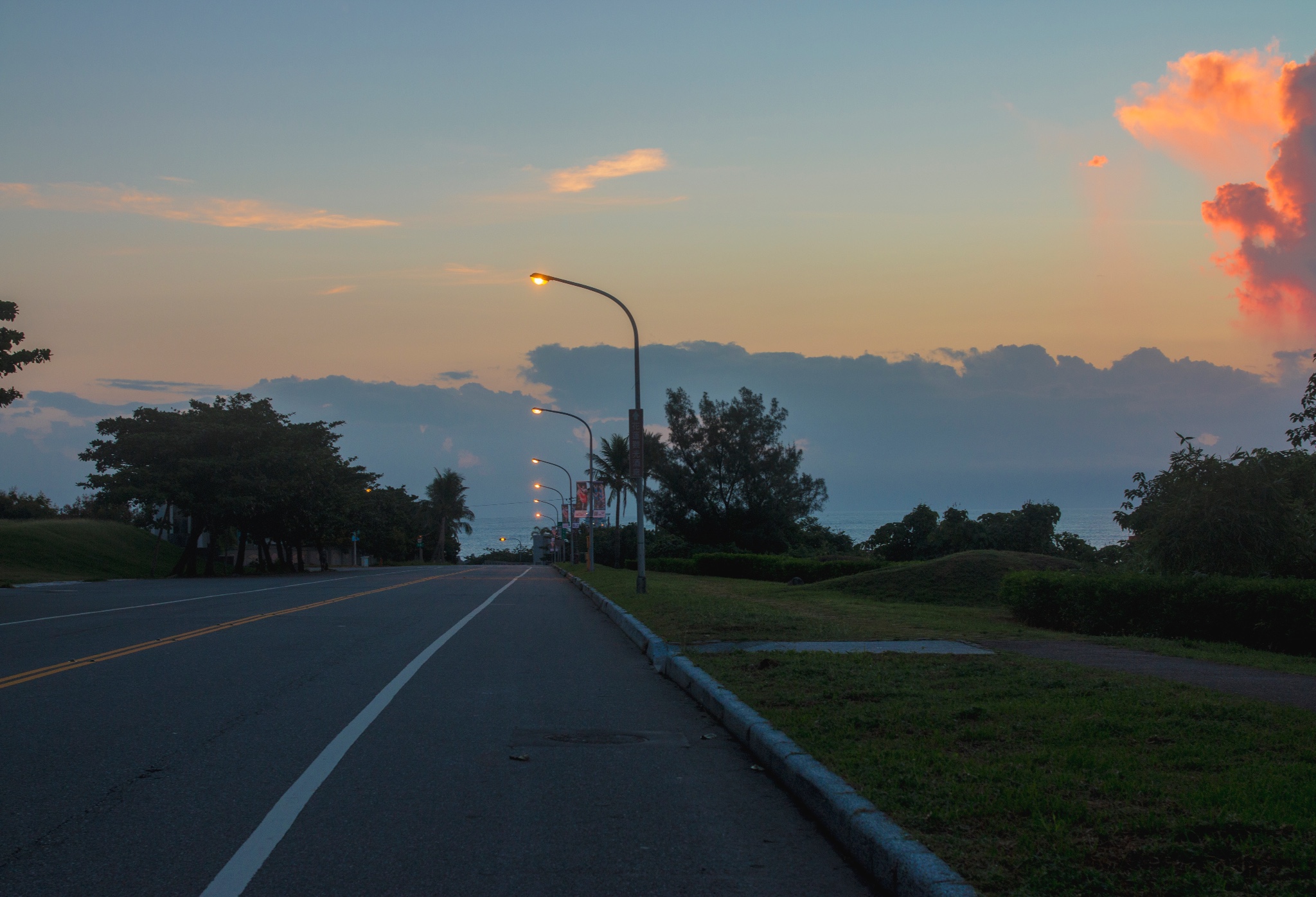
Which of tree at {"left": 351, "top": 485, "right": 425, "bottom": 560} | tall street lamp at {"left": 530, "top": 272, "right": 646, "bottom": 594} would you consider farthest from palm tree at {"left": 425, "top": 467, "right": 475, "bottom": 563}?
tall street lamp at {"left": 530, "top": 272, "right": 646, "bottom": 594}

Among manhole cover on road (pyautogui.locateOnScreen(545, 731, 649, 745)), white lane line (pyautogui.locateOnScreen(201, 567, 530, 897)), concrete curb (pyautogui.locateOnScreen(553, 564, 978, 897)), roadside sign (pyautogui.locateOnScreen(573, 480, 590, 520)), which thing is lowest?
white lane line (pyautogui.locateOnScreen(201, 567, 530, 897))

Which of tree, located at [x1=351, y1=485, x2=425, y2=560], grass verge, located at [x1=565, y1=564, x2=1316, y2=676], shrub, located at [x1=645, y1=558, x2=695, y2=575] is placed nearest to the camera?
grass verge, located at [x1=565, y1=564, x2=1316, y2=676]

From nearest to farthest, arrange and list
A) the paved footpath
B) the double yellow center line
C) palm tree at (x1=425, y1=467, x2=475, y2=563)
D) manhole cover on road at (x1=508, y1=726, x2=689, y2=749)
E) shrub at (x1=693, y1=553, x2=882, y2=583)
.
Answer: manhole cover on road at (x1=508, y1=726, x2=689, y2=749) → the paved footpath → the double yellow center line → shrub at (x1=693, y1=553, x2=882, y2=583) → palm tree at (x1=425, y1=467, x2=475, y2=563)

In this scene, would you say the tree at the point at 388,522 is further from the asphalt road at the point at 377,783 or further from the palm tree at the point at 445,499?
the asphalt road at the point at 377,783

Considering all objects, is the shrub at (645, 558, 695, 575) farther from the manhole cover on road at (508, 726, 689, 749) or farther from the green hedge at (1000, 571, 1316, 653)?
the manhole cover on road at (508, 726, 689, 749)

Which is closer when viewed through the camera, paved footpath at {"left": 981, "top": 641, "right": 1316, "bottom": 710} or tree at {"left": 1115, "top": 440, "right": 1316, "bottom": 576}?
paved footpath at {"left": 981, "top": 641, "right": 1316, "bottom": 710}

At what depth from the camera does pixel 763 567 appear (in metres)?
49.6

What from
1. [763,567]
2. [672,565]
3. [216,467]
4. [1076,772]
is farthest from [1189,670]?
[672,565]

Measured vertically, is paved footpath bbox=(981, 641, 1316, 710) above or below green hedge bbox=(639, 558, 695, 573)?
above

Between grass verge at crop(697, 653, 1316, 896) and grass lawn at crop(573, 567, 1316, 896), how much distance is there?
1 centimetres

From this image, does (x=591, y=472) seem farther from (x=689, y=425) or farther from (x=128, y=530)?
(x=128, y=530)

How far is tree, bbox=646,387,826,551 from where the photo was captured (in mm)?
71312

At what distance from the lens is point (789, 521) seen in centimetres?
7112

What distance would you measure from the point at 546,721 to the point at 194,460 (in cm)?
4402
